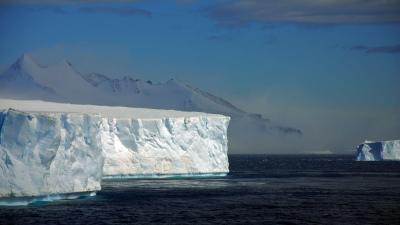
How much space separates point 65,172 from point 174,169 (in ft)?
77.3

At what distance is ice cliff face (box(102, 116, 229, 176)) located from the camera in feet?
193

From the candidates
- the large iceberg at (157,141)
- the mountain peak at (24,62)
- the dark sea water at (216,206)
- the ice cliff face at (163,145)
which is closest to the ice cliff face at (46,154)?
the dark sea water at (216,206)

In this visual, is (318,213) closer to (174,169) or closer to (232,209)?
(232,209)

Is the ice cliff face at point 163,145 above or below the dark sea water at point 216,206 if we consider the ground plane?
above

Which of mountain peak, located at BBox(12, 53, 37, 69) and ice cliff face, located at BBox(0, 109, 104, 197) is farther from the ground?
mountain peak, located at BBox(12, 53, 37, 69)

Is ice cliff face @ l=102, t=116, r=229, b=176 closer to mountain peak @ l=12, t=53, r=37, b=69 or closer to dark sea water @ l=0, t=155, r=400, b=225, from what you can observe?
dark sea water @ l=0, t=155, r=400, b=225

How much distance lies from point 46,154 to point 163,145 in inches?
958

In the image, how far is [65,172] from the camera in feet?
128

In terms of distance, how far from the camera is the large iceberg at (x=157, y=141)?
58812 mm

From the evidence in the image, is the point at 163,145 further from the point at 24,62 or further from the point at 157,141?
the point at 24,62

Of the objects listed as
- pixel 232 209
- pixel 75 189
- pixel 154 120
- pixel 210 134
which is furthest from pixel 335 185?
pixel 75 189

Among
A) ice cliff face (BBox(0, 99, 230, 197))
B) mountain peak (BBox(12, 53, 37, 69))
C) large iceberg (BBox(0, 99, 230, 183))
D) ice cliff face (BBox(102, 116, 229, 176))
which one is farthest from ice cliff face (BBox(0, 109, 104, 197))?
mountain peak (BBox(12, 53, 37, 69))

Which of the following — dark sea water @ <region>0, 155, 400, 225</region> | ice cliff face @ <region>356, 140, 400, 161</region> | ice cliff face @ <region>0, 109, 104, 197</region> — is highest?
ice cliff face @ <region>356, 140, 400, 161</region>

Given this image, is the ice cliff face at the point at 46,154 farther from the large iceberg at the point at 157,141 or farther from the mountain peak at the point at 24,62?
the mountain peak at the point at 24,62
